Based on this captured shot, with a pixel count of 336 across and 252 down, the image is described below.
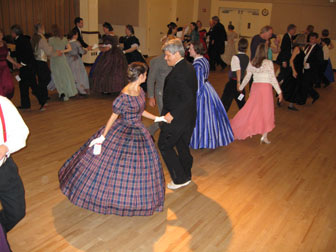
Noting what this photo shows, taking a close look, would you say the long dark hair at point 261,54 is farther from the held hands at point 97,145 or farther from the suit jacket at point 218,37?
the suit jacket at point 218,37

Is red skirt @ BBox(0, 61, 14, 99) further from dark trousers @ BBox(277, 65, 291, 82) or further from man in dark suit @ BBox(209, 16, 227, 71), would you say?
man in dark suit @ BBox(209, 16, 227, 71)

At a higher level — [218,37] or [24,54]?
[218,37]

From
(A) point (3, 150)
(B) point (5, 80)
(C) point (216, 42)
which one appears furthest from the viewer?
(C) point (216, 42)

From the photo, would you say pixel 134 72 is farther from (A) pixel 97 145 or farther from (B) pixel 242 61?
(B) pixel 242 61

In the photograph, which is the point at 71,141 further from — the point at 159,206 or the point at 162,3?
the point at 162,3

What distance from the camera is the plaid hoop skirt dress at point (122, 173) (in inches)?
104

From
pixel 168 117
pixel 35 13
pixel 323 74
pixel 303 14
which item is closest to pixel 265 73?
pixel 168 117

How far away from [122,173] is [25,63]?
367 cm

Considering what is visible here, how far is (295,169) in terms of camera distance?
164 inches

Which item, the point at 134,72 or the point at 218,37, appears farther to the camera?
the point at 218,37

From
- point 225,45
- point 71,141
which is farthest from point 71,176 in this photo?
point 225,45

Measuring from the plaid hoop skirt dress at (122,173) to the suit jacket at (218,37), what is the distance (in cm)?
882

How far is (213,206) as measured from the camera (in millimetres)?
3191

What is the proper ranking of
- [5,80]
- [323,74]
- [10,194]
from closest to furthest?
1. [10,194]
2. [5,80]
3. [323,74]
